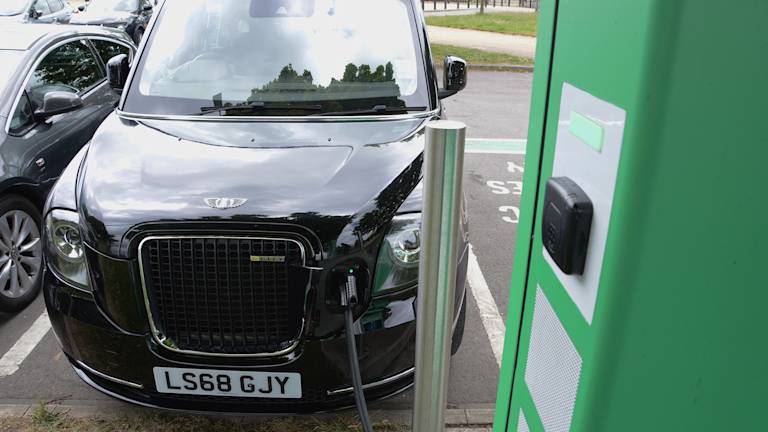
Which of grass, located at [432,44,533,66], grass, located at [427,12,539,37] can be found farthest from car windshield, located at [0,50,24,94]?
grass, located at [427,12,539,37]

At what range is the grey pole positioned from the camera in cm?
126

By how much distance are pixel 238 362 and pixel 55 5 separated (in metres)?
14.8

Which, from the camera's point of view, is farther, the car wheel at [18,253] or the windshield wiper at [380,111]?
the car wheel at [18,253]

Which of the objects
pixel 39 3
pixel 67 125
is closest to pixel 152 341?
pixel 67 125

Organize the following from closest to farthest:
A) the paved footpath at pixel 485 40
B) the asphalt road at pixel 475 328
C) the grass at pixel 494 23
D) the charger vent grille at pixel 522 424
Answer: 1. the charger vent grille at pixel 522 424
2. the asphalt road at pixel 475 328
3. the paved footpath at pixel 485 40
4. the grass at pixel 494 23

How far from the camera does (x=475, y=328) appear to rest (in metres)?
3.58

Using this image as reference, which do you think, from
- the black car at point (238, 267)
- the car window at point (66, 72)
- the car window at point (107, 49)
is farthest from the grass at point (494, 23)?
the black car at point (238, 267)

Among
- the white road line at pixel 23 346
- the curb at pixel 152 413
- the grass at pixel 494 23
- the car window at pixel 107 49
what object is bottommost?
the white road line at pixel 23 346

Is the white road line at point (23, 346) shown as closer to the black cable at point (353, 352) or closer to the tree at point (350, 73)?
the black cable at point (353, 352)

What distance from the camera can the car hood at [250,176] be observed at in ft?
7.45

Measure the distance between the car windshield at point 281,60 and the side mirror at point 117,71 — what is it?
340mm

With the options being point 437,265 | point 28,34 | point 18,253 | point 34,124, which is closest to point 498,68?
point 28,34

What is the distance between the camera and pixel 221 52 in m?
3.47

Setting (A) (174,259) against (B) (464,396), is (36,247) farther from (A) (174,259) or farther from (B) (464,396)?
(B) (464,396)
